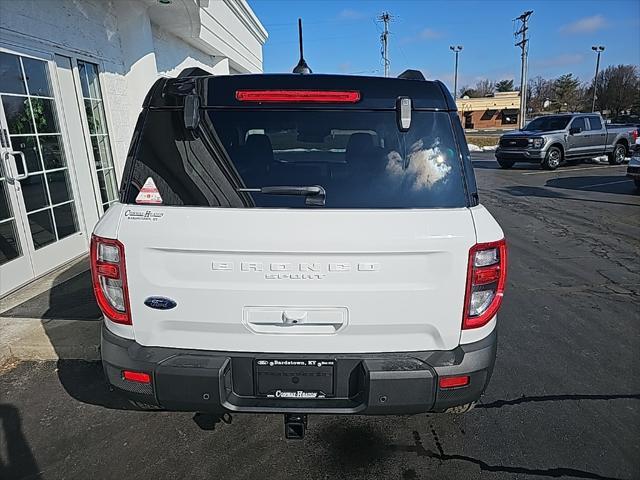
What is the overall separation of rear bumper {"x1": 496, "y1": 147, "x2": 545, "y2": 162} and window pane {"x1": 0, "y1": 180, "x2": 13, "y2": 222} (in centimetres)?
1656

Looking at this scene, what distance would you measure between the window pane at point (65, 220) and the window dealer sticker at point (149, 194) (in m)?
4.15

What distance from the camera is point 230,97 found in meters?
2.09

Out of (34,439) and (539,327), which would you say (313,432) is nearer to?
(34,439)

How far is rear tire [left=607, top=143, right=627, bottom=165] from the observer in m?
17.7

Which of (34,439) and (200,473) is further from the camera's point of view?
(34,439)

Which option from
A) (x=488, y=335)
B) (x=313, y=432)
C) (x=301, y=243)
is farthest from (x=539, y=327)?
(x=301, y=243)

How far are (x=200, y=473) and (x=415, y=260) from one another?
5.45 feet

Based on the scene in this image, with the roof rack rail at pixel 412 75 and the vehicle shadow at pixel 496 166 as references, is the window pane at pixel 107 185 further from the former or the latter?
the vehicle shadow at pixel 496 166

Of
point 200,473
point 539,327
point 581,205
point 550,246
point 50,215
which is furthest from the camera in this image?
point 581,205

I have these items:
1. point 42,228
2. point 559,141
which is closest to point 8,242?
point 42,228

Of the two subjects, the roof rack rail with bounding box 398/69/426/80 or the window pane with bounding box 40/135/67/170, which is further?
the window pane with bounding box 40/135/67/170

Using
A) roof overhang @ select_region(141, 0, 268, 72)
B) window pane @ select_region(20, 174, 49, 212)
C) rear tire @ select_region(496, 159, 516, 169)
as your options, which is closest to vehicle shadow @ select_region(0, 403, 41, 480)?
window pane @ select_region(20, 174, 49, 212)

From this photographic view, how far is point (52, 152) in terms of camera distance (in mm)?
5332

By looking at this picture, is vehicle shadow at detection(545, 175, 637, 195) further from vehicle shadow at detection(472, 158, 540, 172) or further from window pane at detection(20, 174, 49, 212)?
window pane at detection(20, 174, 49, 212)
